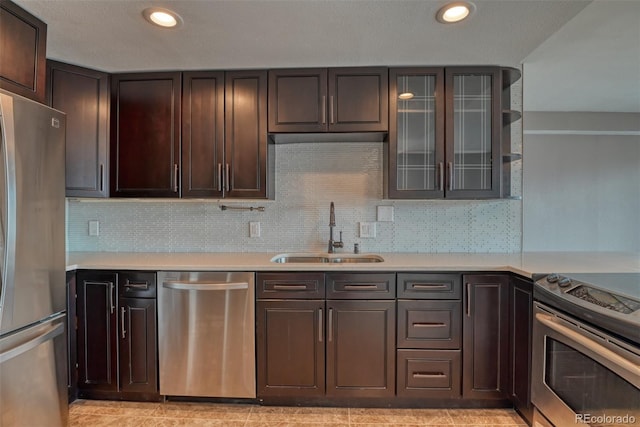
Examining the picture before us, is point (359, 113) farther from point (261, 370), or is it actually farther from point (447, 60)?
point (261, 370)

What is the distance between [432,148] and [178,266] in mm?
1820

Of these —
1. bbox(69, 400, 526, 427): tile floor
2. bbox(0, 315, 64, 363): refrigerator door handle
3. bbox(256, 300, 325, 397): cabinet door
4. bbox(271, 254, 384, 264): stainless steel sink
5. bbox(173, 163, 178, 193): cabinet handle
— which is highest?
bbox(173, 163, 178, 193): cabinet handle

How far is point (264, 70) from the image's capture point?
208 cm

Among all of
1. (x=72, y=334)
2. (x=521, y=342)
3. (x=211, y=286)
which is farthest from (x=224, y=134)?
(x=521, y=342)

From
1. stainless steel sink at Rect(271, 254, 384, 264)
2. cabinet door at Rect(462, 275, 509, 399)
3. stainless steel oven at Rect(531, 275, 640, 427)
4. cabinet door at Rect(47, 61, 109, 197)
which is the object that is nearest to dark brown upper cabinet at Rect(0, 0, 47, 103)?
cabinet door at Rect(47, 61, 109, 197)

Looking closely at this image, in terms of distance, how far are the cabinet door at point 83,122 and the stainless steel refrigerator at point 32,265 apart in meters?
0.60

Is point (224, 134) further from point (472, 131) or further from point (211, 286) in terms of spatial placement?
point (472, 131)

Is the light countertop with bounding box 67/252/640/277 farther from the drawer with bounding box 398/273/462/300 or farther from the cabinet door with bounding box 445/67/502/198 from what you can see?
the cabinet door with bounding box 445/67/502/198

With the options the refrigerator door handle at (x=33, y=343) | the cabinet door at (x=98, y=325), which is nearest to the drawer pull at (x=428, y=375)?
the cabinet door at (x=98, y=325)

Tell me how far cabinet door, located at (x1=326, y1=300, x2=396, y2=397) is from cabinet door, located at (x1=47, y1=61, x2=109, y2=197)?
5.96 feet

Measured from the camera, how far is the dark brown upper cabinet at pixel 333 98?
205cm

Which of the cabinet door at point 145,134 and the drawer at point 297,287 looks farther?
the cabinet door at point 145,134

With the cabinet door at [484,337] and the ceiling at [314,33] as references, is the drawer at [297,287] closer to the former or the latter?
the cabinet door at [484,337]

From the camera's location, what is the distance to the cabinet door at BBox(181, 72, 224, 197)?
211 cm
